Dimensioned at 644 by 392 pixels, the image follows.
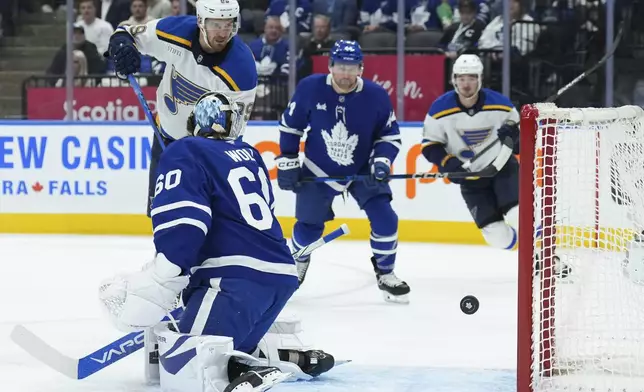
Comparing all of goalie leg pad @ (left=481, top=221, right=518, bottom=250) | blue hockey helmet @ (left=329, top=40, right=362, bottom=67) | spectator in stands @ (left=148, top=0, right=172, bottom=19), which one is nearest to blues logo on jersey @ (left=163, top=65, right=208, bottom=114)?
blue hockey helmet @ (left=329, top=40, right=362, bottom=67)

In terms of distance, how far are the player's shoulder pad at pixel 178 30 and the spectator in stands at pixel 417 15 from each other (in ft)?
9.66

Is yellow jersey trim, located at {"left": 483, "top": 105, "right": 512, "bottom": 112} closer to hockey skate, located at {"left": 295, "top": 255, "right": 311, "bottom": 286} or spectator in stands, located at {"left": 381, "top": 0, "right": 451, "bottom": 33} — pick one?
hockey skate, located at {"left": 295, "top": 255, "right": 311, "bottom": 286}

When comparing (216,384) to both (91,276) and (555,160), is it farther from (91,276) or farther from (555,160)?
(91,276)

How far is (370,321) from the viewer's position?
13.7 ft

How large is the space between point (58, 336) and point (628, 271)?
1901mm

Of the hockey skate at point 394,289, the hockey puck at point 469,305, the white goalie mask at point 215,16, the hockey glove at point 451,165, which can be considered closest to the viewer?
the white goalie mask at point 215,16

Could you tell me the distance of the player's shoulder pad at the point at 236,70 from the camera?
3.95 metres

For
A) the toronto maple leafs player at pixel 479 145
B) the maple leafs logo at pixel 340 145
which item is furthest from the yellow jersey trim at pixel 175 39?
the toronto maple leafs player at pixel 479 145

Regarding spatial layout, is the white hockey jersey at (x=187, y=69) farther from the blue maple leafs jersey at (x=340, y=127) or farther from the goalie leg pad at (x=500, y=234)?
the goalie leg pad at (x=500, y=234)

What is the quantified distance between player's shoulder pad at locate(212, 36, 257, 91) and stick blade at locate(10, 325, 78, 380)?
1325 mm

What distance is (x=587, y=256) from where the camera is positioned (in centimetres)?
313

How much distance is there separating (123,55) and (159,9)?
3.39 metres

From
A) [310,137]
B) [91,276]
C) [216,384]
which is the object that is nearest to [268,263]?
[216,384]

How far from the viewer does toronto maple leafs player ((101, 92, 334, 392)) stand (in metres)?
2.58
